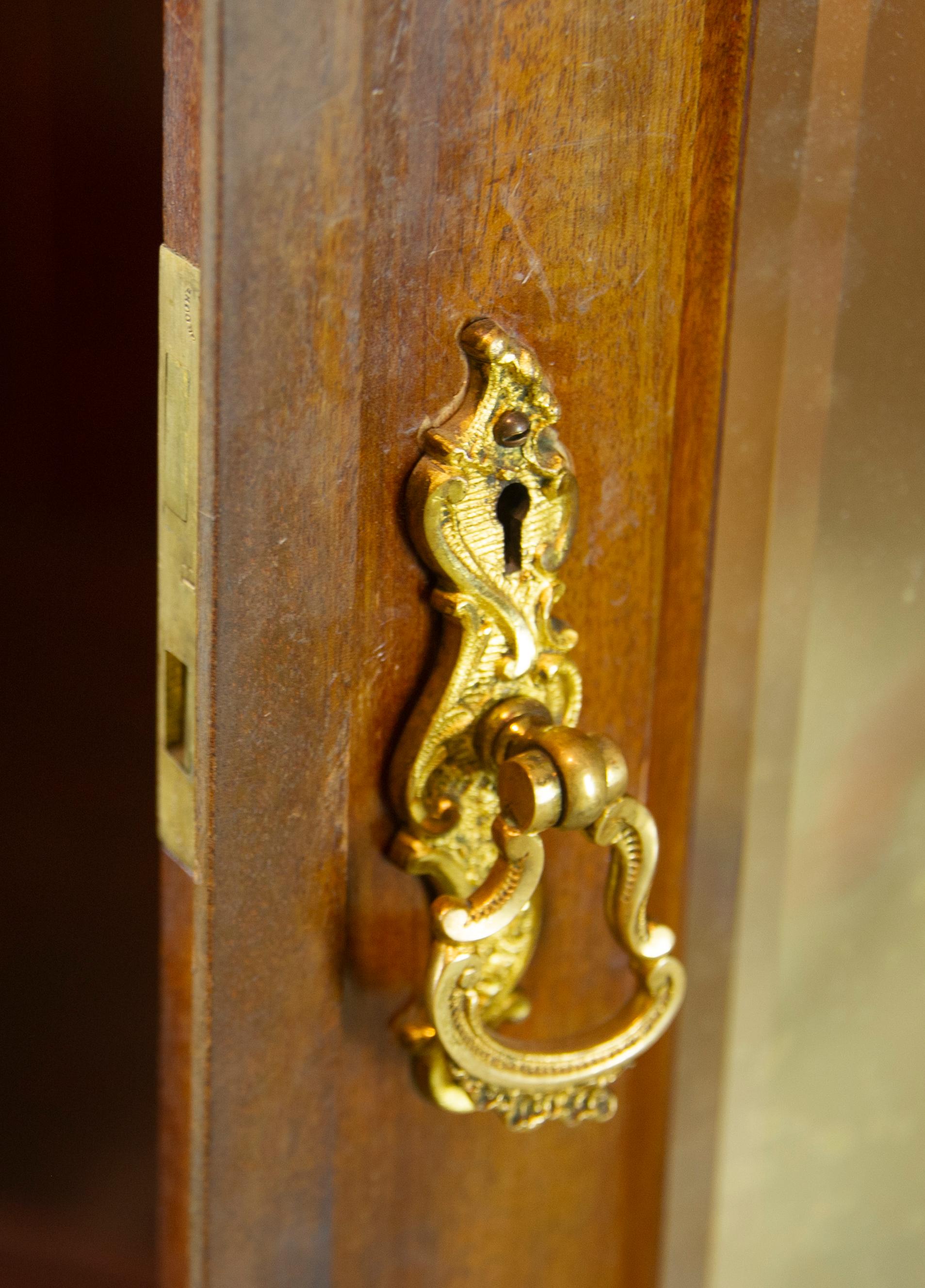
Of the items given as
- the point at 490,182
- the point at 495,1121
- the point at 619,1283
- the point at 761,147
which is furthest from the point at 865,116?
the point at 619,1283

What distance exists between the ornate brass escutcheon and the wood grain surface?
1cm

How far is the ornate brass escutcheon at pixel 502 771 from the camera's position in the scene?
18.9 inches

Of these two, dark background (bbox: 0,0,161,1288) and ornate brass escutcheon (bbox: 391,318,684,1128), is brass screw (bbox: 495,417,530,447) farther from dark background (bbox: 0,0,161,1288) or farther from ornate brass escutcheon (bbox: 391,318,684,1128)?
dark background (bbox: 0,0,161,1288)

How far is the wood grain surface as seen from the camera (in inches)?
16.7

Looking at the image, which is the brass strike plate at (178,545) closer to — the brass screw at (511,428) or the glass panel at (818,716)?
the brass screw at (511,428)

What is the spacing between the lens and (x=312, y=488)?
0.45 metres

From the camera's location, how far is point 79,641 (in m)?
0.63

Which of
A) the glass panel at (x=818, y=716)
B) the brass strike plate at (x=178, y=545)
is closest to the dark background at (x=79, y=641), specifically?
the brass strike plate at (x=178, y=545)

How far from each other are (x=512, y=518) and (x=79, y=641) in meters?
0.23

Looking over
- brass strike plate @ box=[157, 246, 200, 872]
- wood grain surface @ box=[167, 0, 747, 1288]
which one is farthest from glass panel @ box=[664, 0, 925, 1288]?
brass strike plate @ box=[157, 246, 200, 872]

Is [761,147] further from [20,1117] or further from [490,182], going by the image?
[20,1117]

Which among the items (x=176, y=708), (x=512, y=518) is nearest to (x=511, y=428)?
(x=512, y=518)

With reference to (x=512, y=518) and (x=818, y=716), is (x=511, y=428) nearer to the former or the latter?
(x=512, y=518)

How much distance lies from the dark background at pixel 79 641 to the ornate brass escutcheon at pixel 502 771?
0.18 metres
